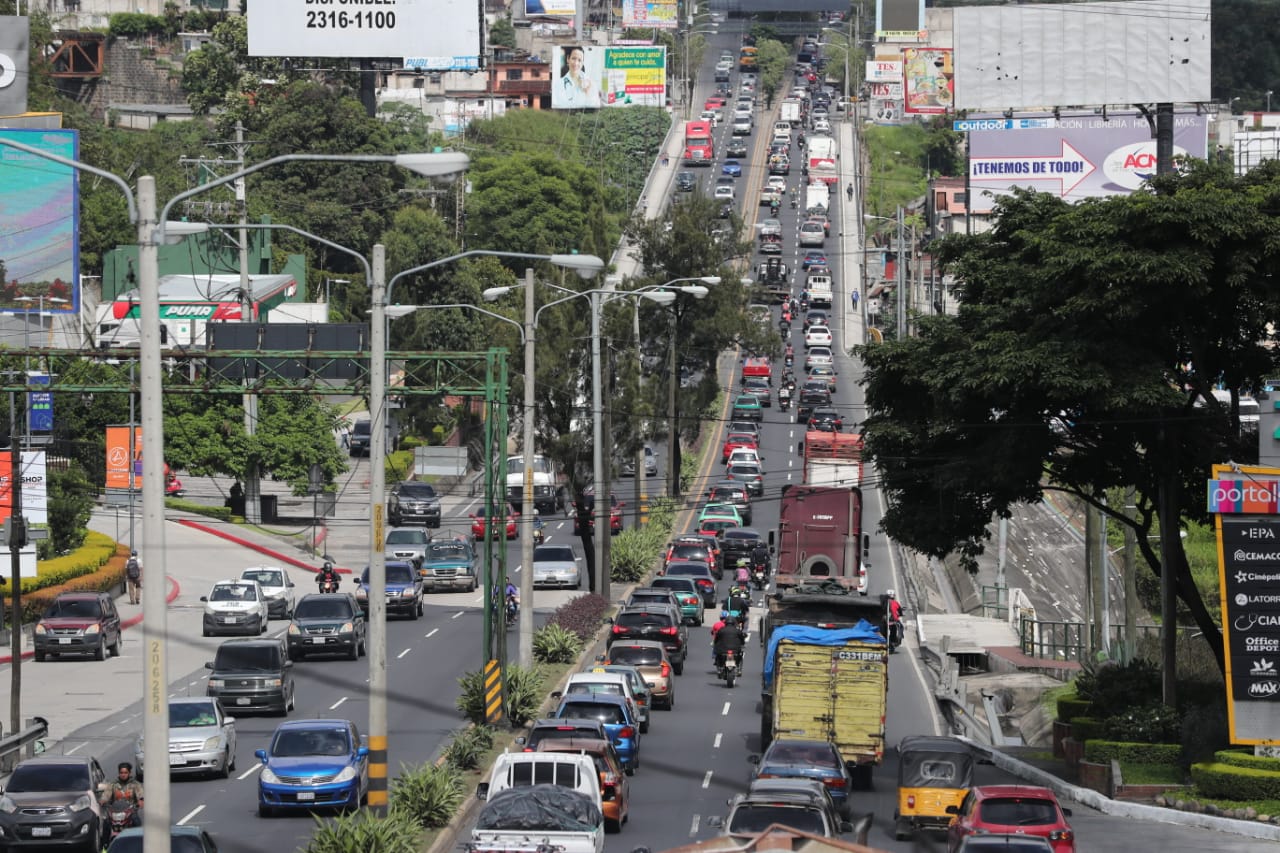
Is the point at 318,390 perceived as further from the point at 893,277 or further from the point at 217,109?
the point at 217,109

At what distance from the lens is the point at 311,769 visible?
30734 mm

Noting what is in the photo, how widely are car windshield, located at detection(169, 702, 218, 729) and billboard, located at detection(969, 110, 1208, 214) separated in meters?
61.2

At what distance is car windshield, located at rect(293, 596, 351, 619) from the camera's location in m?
47.7

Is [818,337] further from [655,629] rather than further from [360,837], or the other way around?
[360,837]

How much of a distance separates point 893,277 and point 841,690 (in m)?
108

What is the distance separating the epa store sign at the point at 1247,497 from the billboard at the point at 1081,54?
46547mm

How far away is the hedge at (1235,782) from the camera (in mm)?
30703

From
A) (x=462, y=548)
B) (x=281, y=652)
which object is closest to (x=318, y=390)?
(x=281, y=652)

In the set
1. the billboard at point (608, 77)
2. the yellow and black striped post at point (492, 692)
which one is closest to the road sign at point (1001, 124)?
the yellow and black striped post at point (492, 692)

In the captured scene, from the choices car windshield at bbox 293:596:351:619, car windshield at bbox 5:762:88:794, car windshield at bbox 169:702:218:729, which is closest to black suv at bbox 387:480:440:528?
car windshield at bbox 293:596:351:619

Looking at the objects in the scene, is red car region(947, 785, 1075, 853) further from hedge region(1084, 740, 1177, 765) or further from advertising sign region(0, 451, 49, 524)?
advertising sign region(0, 451, 49, 524)

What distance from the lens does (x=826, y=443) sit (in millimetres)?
65125

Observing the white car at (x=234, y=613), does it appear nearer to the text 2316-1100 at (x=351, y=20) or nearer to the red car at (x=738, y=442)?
the red car at (x=738, y=442)

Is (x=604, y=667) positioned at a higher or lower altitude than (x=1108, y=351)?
lower
